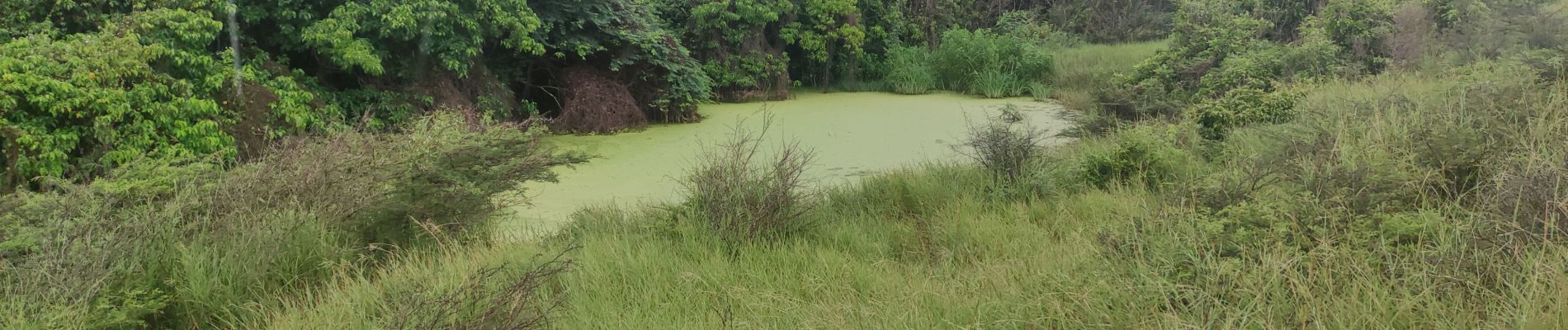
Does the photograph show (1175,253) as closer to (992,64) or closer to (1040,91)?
(1040,91)

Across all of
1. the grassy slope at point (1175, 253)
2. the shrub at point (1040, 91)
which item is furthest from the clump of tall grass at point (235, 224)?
the shrub at point (1040, 91)

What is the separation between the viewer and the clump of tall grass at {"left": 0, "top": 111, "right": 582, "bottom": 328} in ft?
8.63

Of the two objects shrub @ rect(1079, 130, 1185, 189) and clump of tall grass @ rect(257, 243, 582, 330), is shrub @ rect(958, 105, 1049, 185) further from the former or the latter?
clump of tall grass @ rect(257, 243, 582, 330)

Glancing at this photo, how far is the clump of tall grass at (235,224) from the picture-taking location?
8.63ft

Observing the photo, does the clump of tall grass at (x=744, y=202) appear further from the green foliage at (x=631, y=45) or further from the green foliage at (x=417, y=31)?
the green foliage at (x=631, y=45)

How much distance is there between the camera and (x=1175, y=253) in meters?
2.52

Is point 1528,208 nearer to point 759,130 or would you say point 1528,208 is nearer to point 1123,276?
point 1123,276

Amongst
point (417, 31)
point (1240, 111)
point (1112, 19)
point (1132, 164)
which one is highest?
point (417, 31)

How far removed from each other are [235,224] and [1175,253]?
118 inches

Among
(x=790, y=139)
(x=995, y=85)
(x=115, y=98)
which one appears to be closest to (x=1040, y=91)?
(x=995, y=85)

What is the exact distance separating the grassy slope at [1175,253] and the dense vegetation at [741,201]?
0.01m

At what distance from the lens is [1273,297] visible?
2164 millimetres

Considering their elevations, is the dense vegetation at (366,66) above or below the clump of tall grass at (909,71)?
above

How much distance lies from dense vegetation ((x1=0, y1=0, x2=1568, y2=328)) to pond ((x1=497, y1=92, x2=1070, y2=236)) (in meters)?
0.45
